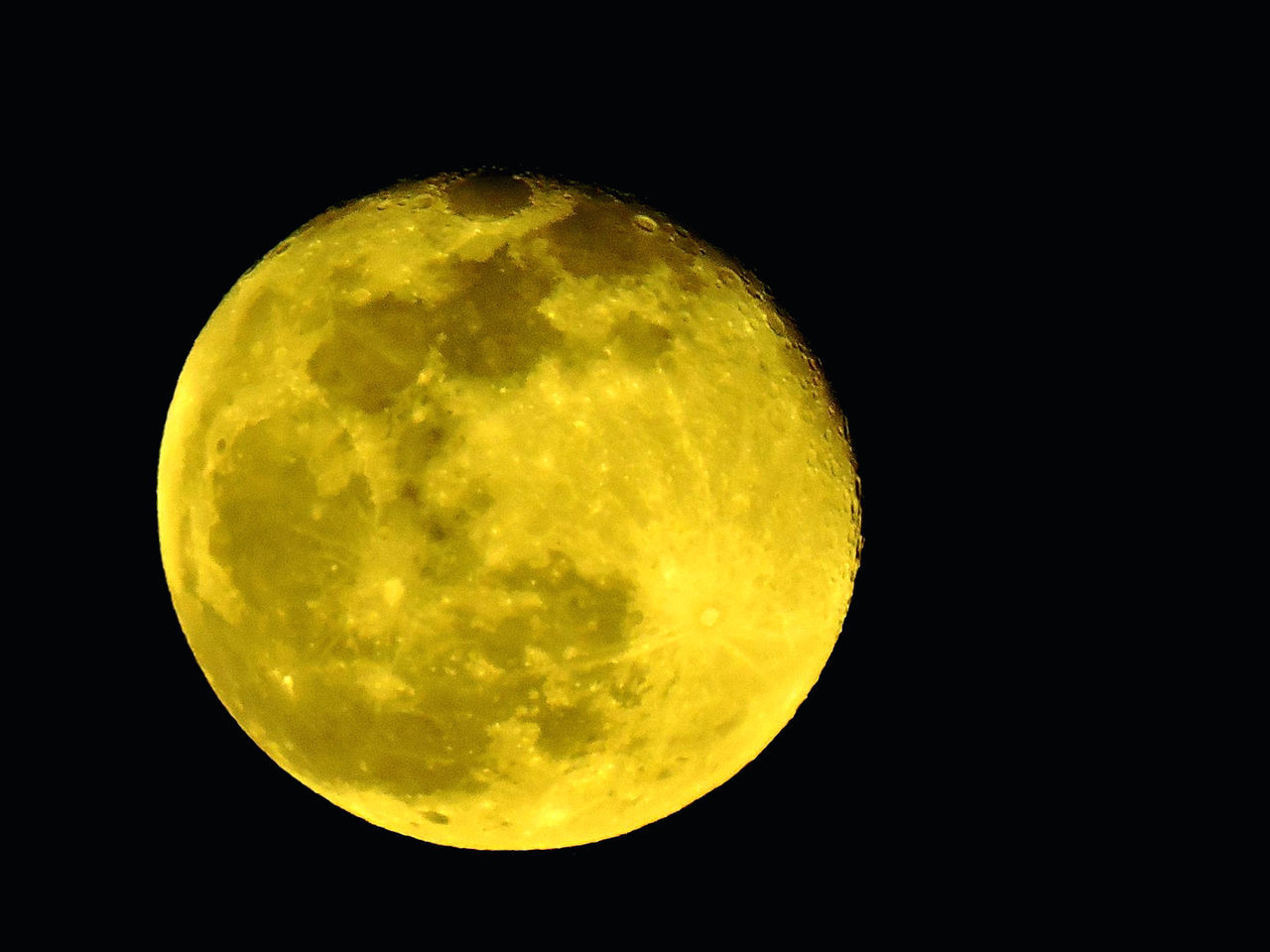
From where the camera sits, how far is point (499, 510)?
2.51m

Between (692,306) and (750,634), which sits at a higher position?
(692,306)

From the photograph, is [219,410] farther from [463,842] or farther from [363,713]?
[463,842]

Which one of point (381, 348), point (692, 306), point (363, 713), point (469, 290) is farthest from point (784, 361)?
point (363, 713)

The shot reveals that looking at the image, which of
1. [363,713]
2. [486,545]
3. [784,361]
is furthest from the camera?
[784,361]

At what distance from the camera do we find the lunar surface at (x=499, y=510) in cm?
253

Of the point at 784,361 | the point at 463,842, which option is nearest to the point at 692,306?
the point at 784,361

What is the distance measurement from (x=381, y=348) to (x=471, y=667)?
0.98m

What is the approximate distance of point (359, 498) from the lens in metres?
2.53

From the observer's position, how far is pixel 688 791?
3.13 meters

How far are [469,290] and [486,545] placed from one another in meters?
0.77

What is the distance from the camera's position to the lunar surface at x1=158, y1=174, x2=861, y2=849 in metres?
2.53

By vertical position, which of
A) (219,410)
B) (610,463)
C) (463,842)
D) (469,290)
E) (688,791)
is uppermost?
(469,290)

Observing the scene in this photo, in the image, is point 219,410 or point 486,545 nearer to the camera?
point 486,545

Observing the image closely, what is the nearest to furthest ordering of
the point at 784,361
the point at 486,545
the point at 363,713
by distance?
the point at 486,545 → the point at 363,713 → the point at 784,361
